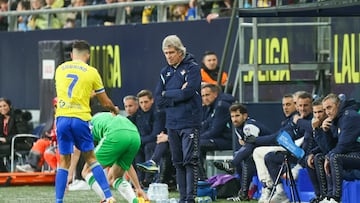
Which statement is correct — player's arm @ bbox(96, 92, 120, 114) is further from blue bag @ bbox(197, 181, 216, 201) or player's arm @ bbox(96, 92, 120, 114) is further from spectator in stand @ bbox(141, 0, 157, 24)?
spectator in stand @ bbox(141, 0, 157, 24)

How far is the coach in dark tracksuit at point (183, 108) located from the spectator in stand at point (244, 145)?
1.62 metres

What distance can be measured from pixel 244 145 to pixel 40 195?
292cm

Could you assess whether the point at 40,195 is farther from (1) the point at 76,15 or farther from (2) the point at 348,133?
(1) the point at 76,15

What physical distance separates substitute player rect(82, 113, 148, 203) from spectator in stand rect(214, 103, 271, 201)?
1.77m

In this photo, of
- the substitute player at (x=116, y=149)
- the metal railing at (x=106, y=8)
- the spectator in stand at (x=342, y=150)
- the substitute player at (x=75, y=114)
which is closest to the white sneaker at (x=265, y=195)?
the spectator in stand at (x=342, y=150)

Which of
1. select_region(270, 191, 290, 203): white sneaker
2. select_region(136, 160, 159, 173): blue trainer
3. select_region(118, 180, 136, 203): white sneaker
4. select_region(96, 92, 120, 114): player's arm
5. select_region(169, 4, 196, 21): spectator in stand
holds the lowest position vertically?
select_region(270, 191, 290, 203): white sneaker

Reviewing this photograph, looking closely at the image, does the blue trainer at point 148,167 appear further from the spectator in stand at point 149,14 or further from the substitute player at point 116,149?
the spectator in stand at point 149,14

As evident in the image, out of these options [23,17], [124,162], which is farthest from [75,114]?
[23,17]

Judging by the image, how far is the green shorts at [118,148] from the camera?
44.5 feet

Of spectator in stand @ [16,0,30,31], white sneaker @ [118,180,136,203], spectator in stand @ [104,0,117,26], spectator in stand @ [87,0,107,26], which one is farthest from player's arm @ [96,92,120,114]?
spectator in stand @ [16,0,30,31]

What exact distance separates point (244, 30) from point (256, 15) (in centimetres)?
266

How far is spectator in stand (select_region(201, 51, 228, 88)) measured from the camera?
58.6ft

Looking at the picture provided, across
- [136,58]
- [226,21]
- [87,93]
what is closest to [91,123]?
[87,93]

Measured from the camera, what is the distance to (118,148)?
13.6 m
